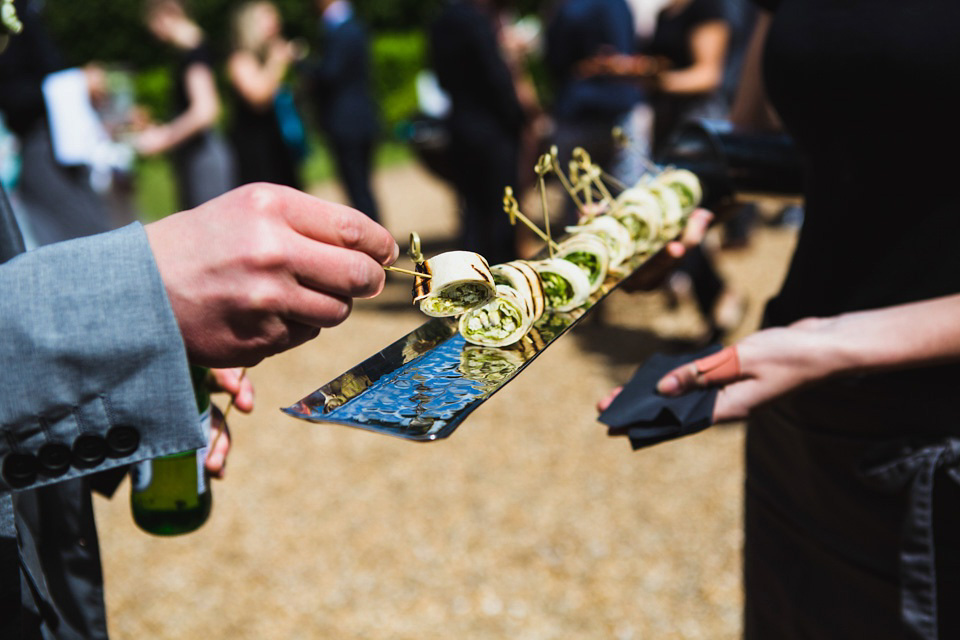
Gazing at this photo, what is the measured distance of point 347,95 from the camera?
7.18 meters

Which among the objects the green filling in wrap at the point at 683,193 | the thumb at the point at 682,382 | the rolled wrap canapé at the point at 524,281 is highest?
the rolled wrap canapé at the point at 524,281

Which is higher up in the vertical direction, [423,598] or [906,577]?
[906,577]

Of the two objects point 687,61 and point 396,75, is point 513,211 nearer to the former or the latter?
point 687,61

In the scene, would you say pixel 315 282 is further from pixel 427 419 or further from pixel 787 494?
pixel 787 494

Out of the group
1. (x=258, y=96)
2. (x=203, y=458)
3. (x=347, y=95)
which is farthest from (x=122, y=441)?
(x=347, y=95)

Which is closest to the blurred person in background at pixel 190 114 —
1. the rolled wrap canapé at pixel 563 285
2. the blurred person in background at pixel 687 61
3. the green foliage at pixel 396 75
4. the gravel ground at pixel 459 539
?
the gravel ground at pixel 459 539

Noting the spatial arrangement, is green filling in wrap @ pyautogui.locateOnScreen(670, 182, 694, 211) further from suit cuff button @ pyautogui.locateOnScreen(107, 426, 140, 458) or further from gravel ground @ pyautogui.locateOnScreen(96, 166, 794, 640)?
gravel ground @ pyautogui.locateOnScreen(96, 166, 794, 640)

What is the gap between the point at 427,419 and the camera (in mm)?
987

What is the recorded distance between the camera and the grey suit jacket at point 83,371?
84cm

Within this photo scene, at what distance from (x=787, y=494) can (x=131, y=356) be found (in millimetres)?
1324

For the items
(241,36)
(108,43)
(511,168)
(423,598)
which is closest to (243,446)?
(423,598)

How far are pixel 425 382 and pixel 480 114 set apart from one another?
17.1 ft

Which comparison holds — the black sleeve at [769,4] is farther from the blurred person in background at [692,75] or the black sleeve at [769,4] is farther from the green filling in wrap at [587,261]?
the blurred person in background at [692,75]

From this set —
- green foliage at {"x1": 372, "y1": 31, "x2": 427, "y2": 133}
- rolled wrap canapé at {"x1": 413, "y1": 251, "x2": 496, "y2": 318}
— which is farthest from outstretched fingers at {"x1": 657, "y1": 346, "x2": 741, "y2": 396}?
green foliage at {"x1": 372, "y1": 31, "x2": 427, "y2": 133}
